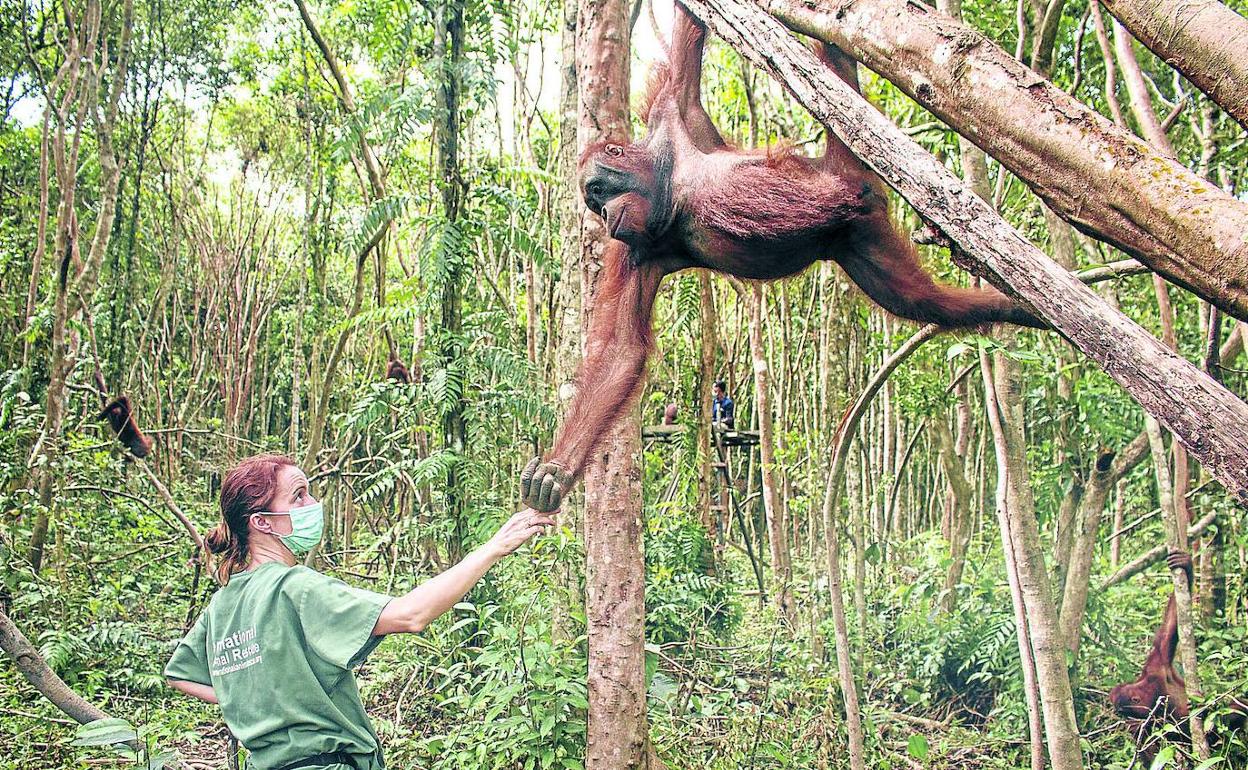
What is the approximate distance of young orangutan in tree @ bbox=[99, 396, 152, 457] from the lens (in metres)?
7.87

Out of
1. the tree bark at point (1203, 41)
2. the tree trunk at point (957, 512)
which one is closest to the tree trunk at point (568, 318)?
the tree bark at point (1203, 41)

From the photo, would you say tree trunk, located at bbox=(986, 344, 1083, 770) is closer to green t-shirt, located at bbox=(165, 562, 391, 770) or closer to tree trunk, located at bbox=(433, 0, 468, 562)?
green t-shirt, located at bbox=(165, 562, 391, 770)

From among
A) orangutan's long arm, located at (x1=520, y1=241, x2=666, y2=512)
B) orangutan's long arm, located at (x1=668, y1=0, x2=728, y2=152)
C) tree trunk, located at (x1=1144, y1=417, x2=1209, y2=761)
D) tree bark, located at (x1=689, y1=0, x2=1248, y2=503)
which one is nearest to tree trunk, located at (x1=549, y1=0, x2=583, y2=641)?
orangutan's long arm, located at (x1=520, y1=241, x2=666, y2=512)

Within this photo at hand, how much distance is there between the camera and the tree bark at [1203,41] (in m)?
1.47

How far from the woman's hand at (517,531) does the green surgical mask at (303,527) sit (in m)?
0.56

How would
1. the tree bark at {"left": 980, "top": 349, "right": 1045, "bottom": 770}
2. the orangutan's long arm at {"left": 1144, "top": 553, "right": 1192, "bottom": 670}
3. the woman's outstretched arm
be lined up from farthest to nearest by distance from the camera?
1. the orangutan's long arm at {"left": 1144, "top": 553, "right": 1192, "bottom": 670}
2. the tree bark at {"left": 980, "top": 349, "right": 1045, "bottom": 770}
3. the woman's outstretched arm

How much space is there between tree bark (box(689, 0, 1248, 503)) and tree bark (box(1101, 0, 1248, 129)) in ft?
0.93

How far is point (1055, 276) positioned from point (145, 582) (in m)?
7.95

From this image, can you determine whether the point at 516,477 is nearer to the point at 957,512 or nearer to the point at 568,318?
Answer: the point at 568,318

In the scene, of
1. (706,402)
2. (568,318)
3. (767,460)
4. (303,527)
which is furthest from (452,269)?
(303,527)

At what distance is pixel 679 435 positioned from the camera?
687 cm

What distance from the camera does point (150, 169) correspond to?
11867mm

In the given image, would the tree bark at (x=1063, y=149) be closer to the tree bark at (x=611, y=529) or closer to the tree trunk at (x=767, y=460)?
the tree bark at (x=611, y=529)

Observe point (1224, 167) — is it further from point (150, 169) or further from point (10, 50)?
point (150, 169)
